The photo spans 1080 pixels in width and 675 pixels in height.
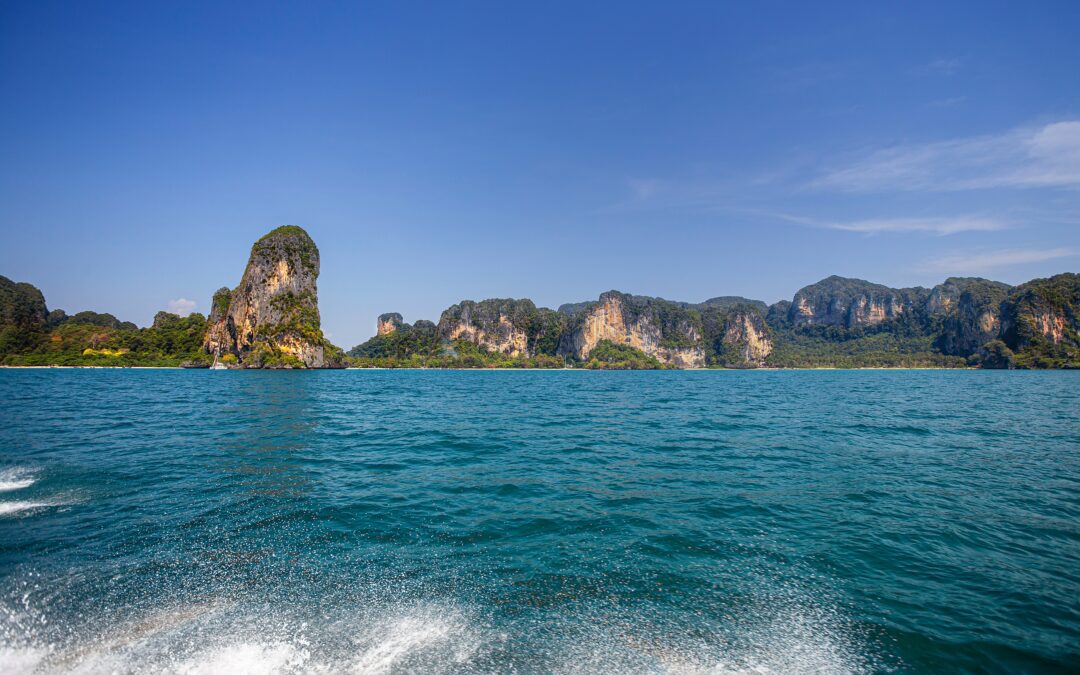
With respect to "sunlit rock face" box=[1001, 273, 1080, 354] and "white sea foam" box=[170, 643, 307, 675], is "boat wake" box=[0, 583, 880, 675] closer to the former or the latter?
"white sea foam" box=[170, 643, 307, 675]

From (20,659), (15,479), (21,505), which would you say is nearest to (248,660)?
(20,659)

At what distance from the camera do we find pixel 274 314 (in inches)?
6097

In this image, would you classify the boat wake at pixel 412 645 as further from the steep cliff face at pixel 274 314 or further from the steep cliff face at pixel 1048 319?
the steep cliff face at pixel 1048 319

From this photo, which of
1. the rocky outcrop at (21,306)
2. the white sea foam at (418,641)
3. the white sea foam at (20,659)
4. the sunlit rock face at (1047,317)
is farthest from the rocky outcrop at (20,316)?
the sunlit rock face at (1047,317)

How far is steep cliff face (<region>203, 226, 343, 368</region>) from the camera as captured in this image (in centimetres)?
14925

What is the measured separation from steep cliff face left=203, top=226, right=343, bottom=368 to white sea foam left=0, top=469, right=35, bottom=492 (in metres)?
146

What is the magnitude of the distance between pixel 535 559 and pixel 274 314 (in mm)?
173172

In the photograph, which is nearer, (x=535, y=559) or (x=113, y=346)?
(x=535, y=559)

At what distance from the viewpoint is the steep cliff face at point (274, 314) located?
14925cm

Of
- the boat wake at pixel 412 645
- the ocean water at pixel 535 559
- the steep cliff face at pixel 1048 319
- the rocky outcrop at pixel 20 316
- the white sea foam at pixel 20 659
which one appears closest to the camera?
the white sea foam at pixel 20 659

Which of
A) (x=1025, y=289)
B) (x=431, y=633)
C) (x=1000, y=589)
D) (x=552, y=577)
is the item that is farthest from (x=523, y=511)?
(x=1025, y=289)

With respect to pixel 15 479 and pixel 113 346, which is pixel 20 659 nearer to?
pixel 15 479

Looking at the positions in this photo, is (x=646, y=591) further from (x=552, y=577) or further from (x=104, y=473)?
(x=104, y=473)

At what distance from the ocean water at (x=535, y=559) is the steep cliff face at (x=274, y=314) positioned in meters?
145
